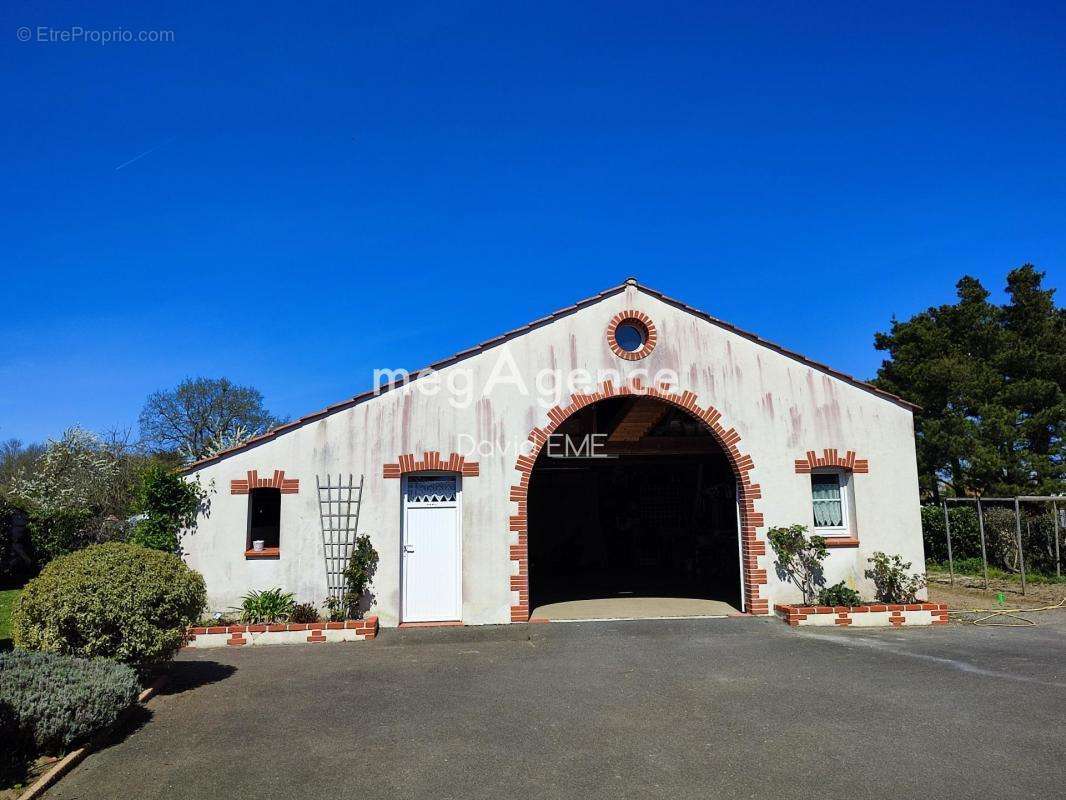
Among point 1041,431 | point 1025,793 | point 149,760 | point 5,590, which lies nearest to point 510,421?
point 149,760

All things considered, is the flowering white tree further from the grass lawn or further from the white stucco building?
the white stucco building

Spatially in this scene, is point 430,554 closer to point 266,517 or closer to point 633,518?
point 266,517

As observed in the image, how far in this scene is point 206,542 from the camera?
10.7 metres

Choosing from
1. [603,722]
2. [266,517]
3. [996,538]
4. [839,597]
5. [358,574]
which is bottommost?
[603,722]

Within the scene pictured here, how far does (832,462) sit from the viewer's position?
39.2 ft

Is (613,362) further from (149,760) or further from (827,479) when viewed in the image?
(149,760)

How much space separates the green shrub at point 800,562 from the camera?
1146 centimetres

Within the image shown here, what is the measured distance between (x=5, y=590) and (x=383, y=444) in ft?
39.2

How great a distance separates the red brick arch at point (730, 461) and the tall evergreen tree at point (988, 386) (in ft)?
46.9

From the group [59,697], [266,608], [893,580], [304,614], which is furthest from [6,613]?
[893,580]

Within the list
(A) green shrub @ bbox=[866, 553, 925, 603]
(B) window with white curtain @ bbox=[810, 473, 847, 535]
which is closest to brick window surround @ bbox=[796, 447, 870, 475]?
(B) window with white curtain @ bbox=[810, 473, 847, 535]

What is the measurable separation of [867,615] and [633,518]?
10.4 meters

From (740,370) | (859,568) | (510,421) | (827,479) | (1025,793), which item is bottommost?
(1025,793)

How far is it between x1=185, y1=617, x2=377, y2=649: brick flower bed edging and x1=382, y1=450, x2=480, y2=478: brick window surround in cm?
228
